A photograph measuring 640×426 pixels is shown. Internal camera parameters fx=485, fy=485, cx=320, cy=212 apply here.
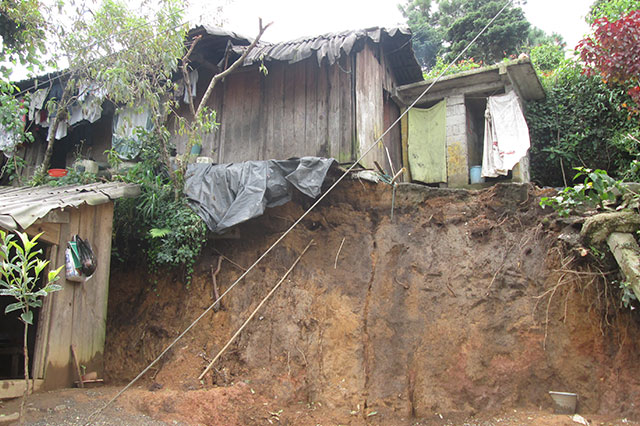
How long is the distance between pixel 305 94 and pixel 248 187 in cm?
230

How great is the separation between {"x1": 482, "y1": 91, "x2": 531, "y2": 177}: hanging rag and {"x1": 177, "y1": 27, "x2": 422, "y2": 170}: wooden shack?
175cm

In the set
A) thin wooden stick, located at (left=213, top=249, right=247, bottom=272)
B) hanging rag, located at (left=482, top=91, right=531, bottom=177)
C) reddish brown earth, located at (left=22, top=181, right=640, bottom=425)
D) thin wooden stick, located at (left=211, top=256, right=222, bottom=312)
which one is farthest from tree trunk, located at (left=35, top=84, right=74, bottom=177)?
hanging rag, located at (left=482, top=91, right=531, bottom=177)

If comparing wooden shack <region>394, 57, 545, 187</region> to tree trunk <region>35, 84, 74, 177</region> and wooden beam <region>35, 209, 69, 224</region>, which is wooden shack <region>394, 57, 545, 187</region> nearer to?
wooden beam <region>35, 209, 69, 224</region>

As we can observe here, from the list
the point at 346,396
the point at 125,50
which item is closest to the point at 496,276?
the point at 346,396

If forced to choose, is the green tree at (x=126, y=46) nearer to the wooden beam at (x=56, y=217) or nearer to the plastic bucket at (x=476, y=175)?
the wooden beam at (x=56, y=217)

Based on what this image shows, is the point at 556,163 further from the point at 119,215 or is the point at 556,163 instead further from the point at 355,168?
the point at 119,215

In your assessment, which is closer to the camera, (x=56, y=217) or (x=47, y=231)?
(x=47, y=231)

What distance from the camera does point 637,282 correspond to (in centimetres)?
531

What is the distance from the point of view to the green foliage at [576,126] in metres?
9.37

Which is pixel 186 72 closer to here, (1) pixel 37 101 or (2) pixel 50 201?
(2) pixel 50 201

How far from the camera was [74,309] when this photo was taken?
6.80 m

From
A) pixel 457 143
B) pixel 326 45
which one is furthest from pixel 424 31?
pixel 326 45

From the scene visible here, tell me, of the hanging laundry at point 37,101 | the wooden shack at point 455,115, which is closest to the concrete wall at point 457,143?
the wooden shack at point 455,115

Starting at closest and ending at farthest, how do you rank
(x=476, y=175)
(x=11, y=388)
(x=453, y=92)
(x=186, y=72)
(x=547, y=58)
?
(x=11, y=388)
(x=186, y=72)
(x=476, y=175)
(x=453, y=92)
(x=547, y=58)
